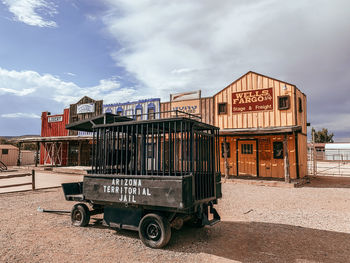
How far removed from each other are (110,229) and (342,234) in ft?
19.4

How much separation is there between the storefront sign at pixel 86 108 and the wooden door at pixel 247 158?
1634 cm

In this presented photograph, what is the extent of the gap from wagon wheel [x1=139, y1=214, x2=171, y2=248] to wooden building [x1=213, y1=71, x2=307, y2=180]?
36.5ft

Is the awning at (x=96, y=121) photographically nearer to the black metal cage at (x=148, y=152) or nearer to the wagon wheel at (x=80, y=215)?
the black metal cage at (x=148, y=152)

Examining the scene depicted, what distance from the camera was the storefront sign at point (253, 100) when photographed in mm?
16766

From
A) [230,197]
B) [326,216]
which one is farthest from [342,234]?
[230,197]

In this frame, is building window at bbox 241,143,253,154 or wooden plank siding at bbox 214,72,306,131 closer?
wooden plank siding at bbox 214,72,306,131

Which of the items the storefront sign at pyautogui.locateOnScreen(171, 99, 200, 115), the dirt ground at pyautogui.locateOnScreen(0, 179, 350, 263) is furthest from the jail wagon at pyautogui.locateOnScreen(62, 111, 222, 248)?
the storefront sign at pyautogui.locateOnScreen(171, 99, 200, 115)

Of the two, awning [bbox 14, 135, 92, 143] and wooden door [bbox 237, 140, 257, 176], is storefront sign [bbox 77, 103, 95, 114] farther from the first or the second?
wooden door [bbox 237, 140, 257, 176]

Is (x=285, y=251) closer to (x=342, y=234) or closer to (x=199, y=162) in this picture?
(x=342, y=234)

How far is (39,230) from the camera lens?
6340 millimetres

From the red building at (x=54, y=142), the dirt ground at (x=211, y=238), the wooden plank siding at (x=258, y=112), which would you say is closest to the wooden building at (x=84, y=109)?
the red building at (x=54, y=142)

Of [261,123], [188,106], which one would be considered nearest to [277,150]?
[261,123]

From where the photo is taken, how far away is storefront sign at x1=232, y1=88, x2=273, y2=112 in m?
16.8

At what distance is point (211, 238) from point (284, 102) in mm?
12879
